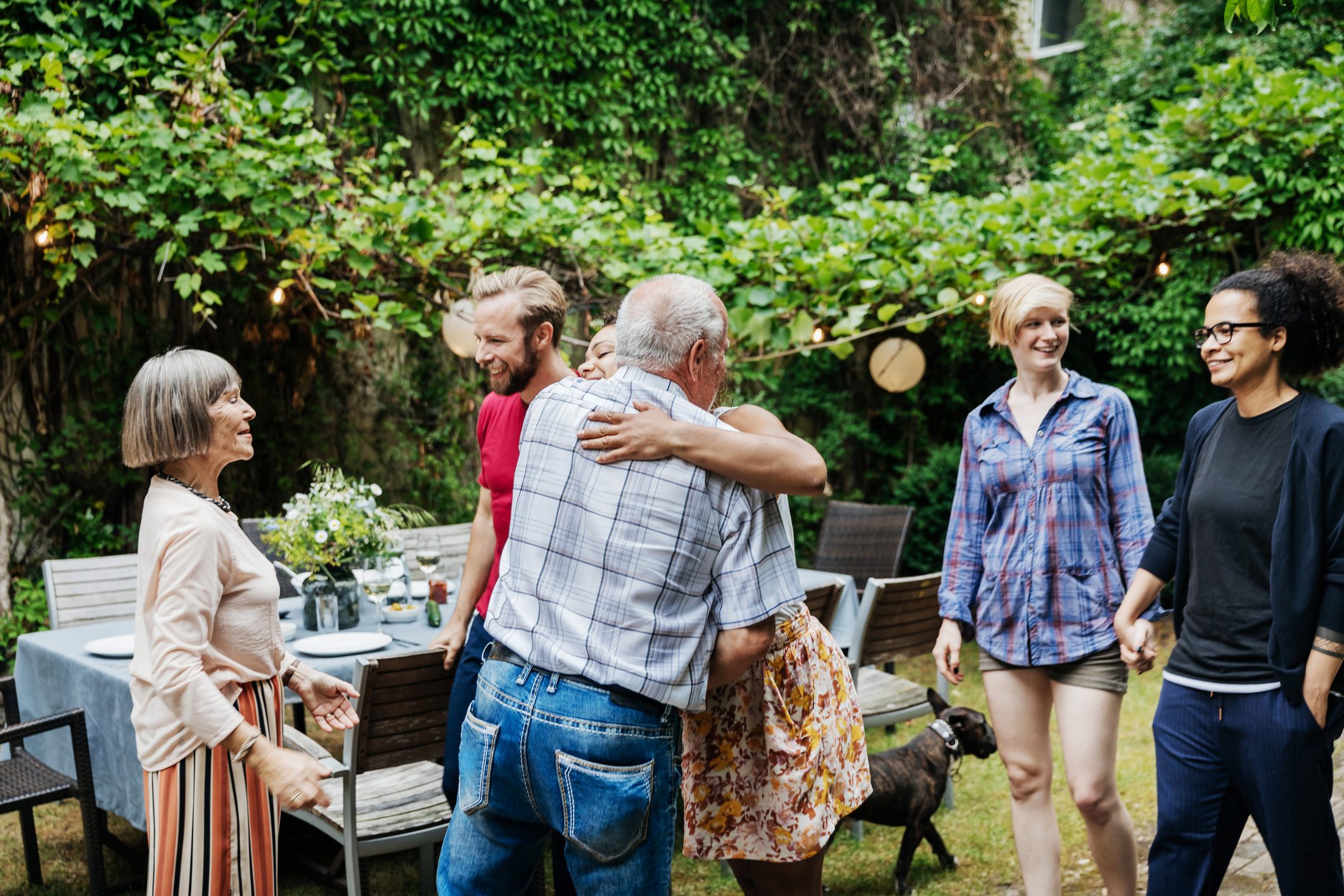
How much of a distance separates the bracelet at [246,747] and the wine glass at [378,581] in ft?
6.37

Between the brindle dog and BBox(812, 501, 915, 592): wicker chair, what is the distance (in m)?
1.99

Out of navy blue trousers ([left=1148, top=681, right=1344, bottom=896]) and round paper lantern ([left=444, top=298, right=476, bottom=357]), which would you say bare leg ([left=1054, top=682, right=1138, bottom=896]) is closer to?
navy blue trousers ([left=1148, top=681, right=1344, bottom=896])

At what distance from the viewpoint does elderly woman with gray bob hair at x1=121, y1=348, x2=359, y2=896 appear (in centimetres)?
179

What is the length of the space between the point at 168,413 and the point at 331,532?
1837mm

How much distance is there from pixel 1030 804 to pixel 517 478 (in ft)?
5.89

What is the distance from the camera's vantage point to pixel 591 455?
1682 mm

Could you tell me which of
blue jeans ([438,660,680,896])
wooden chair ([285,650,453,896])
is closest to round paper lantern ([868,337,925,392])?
wooden chair ([285,650,453,896])

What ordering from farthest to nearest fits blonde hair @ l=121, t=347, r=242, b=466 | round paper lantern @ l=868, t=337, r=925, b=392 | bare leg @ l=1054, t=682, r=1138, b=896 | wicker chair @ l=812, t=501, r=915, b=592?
1. round paper lantern @ l=868, t=337, r=925, b=392
2. wicker chair @ l=812, t=501, r=915, b=592
3. bare leg @ l=1054, t=682, r=1138, b=896
4. blonde hair @ l=121, t=347, r=242, b=466

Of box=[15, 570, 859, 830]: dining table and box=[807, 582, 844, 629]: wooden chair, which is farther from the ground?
box=[807, 582, 844, 629]: wooden chair

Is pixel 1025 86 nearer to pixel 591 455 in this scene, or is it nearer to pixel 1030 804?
pixel 1030 804

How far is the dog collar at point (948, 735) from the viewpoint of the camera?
11.5 feet

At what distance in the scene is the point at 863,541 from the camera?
5.79 m

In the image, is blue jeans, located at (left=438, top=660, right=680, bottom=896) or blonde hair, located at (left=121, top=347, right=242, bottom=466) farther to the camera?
blonde hair, located at (left=121, top=347, right=242, bottom=466)

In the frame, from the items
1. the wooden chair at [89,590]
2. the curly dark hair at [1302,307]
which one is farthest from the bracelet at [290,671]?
the wooden chair at [89,590]
